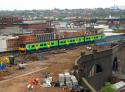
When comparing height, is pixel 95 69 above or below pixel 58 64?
below

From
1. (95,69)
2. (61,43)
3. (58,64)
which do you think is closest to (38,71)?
(58,64)

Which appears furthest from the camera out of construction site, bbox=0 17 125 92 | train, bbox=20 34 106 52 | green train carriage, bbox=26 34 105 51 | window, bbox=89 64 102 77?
green train carriage, bbox=26 34 105 51

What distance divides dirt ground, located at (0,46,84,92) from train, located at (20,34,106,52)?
248cm

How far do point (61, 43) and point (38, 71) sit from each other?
18.8 metres

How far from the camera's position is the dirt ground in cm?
2517

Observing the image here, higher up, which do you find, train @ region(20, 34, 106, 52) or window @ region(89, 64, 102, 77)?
train @ region(20, 34, 106, 52)

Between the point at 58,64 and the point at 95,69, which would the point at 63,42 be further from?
the point at 58,64

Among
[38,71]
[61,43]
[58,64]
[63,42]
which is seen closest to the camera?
[38,71]

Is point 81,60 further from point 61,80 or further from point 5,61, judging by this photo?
point 61,80

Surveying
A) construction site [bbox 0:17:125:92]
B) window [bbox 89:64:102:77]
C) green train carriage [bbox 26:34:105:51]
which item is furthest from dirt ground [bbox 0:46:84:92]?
window [bbox 89:64:102:77]

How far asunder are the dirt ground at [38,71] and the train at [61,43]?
8.15 feet

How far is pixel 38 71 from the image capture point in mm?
31469

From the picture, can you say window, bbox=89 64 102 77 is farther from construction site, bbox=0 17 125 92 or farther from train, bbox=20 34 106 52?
train, bbox=20 34 106 52

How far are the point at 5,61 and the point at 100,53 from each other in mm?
13683
